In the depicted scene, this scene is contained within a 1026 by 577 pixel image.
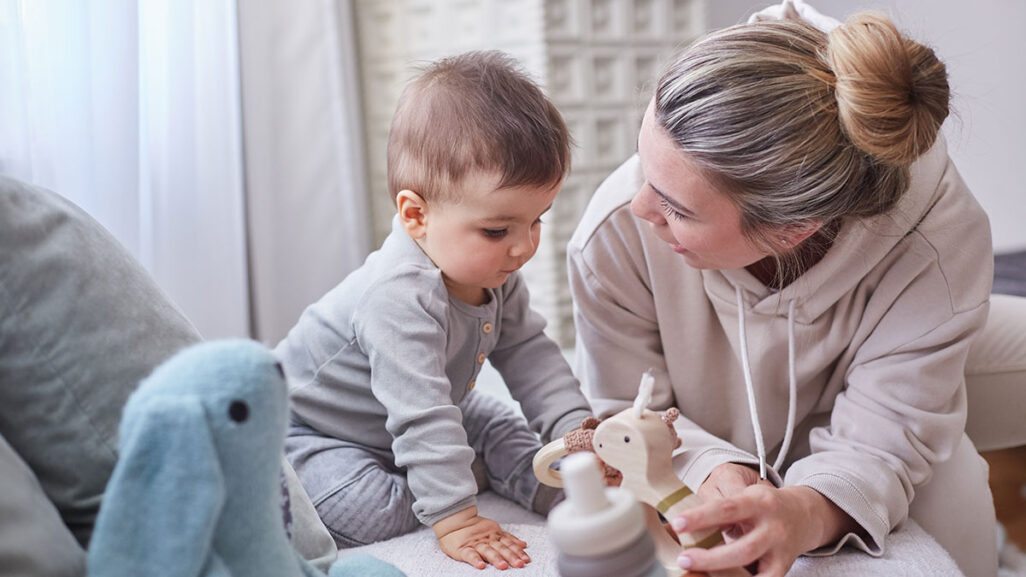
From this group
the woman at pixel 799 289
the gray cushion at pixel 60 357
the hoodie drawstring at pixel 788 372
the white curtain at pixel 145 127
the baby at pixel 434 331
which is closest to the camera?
the gray cushion at pixel 60 357

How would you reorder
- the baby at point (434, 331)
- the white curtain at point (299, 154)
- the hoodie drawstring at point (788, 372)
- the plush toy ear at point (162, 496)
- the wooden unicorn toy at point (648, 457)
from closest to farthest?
the plush toy ear at point (162, 496)
the wooden unicorn toy at point (648, 457)
the baby at point (434, 331)
the hoodie drawstring at point (788, 372)
the white curtain at point (299, 154)

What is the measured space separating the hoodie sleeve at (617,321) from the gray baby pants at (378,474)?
13 centimetres

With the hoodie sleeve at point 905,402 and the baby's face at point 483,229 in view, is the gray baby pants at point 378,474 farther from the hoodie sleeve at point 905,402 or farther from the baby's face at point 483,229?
the hoodie sleeve at point 905,402

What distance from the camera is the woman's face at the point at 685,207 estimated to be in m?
0.94

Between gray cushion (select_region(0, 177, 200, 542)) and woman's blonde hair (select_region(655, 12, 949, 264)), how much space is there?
567 mm

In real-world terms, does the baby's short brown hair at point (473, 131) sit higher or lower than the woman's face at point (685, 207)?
higher

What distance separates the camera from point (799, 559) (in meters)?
0.92

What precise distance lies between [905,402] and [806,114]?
0.38m

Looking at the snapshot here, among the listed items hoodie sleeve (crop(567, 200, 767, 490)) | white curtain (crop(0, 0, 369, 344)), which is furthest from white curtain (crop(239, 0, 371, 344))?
hoodie sleeve (crop(567, 200, 767, 490))

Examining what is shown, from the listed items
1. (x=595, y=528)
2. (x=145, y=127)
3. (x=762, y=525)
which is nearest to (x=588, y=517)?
(x=595, y=528)

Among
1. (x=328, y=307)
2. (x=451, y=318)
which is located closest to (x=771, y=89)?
(x=451, y=318)

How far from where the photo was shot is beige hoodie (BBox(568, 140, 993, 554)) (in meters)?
1.02

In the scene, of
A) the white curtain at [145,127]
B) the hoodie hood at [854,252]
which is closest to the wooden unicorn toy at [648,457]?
the hoodie hood at [854,252]

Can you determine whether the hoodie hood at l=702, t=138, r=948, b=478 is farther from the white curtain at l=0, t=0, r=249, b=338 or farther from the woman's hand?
the white curtain at l=0, t=0, r=249, b=338
